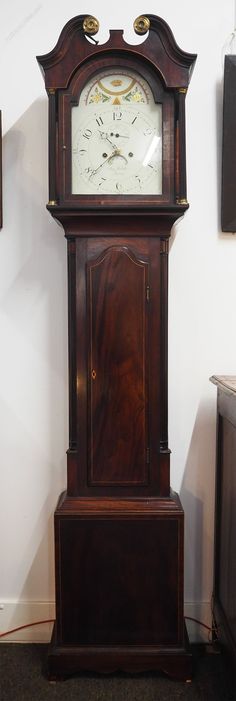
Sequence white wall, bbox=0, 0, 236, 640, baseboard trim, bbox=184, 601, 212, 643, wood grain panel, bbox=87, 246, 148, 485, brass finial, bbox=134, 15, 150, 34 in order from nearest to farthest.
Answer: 1. brass finial, bbox=134, 15, 150, 34
2. wood grain panel, bbox=87, 246, 148, 485
3. white wall, bbox=0, 0, 236, 640
4. baseboard trim, bbox=184, 601, 212, 643

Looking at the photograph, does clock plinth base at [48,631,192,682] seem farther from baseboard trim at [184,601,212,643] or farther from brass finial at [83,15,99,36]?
brass finial at [83,15,99,36]

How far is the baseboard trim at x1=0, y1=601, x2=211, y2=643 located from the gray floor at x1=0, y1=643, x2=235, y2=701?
0.12m

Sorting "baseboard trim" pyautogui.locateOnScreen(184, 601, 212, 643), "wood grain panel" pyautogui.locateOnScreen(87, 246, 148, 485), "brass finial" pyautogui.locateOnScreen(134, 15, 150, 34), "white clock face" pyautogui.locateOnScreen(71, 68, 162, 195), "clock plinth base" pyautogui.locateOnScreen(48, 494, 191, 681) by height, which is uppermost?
"brass finial" pyautogui.locateOnScreen(134, 15, 150, 34)

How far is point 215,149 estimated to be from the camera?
162 cm

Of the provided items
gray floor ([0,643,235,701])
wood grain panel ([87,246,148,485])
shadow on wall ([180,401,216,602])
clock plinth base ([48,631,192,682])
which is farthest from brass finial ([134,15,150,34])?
gray floor ([0,643,235,701])

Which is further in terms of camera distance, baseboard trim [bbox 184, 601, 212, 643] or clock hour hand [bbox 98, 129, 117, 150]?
baseboard trim [bbox 184, 601, 212, 643]

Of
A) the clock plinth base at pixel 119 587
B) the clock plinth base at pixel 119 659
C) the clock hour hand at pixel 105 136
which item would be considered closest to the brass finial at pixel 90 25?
the clock hour hand at pixel 105 136

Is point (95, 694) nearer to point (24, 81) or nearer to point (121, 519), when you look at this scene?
point (121, 519)

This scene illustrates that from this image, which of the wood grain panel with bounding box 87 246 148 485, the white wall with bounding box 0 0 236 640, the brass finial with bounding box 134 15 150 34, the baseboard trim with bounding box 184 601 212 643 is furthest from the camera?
the baseboard trim with bounding box 184 601 212 643

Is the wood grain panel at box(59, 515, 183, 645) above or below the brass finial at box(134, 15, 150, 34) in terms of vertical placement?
below

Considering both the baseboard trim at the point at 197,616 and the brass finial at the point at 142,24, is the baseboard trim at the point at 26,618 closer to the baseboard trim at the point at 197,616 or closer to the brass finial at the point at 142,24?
the baseboard trim at the point at 197,616

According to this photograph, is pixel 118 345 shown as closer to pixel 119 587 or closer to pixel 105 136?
pixel 105 136

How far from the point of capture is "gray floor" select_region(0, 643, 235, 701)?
1.45 m

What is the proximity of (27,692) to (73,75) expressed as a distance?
1.73 metres
